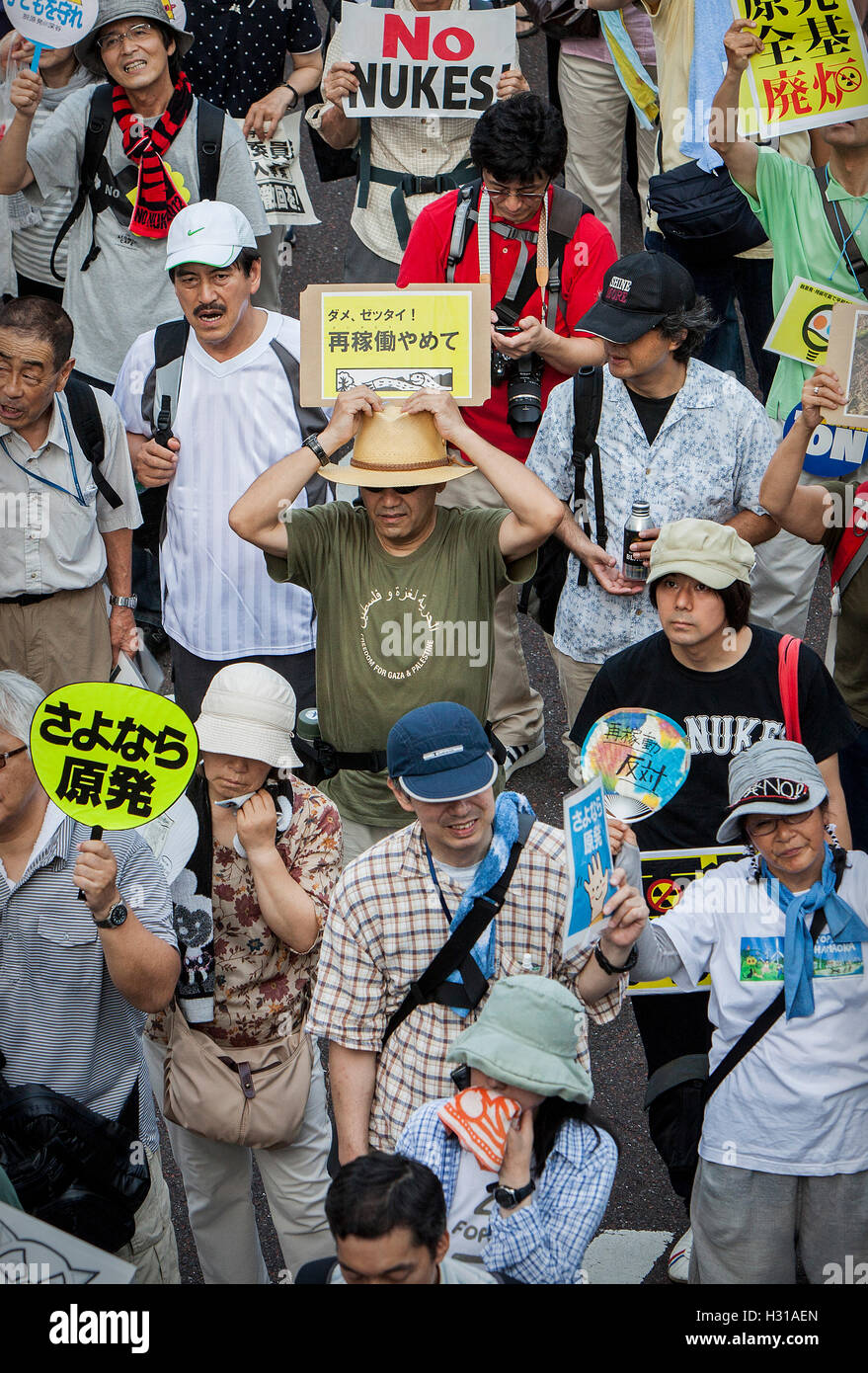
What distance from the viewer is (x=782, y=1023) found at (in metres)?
3.96

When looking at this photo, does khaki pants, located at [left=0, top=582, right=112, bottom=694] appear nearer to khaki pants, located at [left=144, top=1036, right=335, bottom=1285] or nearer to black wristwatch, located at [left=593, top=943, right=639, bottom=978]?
khaki pants, located at [left=144, top=1036, right=335, bottom=1285]

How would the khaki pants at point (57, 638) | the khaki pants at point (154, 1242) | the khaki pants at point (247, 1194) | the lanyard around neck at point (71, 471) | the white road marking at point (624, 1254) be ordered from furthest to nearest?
1. the khaki pants at point (57, 638)
2. the lanyard around neck at point (71, 471)
3. the white road marking at point (624, 1254)
4. the khaki pants at point (247, 1194)
5. the khaki pants at point (154, 1242)

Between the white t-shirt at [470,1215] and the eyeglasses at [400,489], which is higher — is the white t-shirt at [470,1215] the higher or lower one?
the lower one

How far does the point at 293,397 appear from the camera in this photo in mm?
5750

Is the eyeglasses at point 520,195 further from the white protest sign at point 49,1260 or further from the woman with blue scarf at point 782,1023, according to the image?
the white protest sign at point 49,1260

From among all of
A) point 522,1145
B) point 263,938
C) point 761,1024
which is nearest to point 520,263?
point 263,938

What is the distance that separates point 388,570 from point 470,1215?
200cm

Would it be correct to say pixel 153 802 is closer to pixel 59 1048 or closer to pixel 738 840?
pixel 59 1048

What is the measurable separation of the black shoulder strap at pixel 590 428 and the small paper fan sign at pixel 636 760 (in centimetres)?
117

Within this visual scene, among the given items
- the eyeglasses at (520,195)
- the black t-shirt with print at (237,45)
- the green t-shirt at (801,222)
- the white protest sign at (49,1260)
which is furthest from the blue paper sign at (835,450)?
the black t-shirt with print at (237,45)

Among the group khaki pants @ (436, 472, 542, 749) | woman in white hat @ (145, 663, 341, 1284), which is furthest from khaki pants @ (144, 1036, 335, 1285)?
khaki pants @ (436, 472, 542, 749)

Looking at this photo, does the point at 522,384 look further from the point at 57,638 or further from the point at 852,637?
the point at 57,638

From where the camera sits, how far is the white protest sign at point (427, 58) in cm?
646

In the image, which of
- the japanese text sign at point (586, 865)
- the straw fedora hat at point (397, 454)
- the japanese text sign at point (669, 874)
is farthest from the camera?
the straw fedora hat at point (397, 454)
